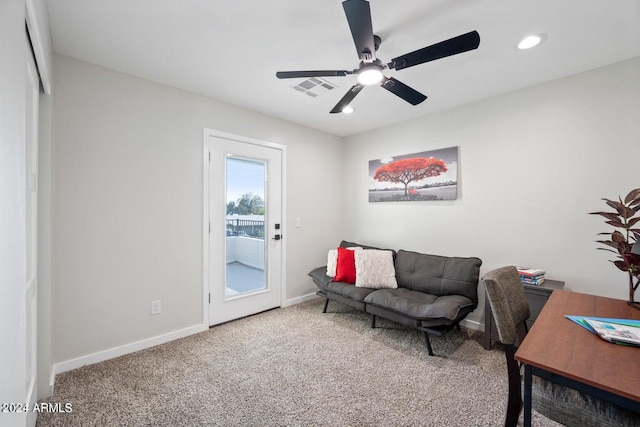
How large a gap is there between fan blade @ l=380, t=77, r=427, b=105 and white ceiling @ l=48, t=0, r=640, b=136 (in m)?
0.30

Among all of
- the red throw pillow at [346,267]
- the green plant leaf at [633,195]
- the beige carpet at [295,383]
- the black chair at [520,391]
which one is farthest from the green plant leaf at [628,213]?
the red throw pillow at [346,267]

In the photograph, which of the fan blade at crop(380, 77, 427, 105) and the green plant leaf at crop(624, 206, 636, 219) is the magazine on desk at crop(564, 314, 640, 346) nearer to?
the green plant leaf at crop(624, 206, 636, 219)

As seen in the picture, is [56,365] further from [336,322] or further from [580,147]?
[580,147]

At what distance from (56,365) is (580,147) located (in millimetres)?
4699

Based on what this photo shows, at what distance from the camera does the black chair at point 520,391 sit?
3.80ft

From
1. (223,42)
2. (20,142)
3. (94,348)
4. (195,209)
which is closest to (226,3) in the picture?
(223,42)

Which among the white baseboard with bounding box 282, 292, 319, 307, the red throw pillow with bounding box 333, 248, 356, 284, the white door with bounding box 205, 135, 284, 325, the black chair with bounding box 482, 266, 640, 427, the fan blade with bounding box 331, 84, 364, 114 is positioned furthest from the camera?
the white baseboard with bounding box 282, 292, 319, 307

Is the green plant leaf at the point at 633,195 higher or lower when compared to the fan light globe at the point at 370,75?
lower

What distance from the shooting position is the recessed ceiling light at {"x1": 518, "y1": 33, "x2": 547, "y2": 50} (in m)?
1.96

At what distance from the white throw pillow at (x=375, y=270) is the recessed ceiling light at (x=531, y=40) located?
2314 mm

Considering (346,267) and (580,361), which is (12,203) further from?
(346,267)

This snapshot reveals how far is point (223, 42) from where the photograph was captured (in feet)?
6.75

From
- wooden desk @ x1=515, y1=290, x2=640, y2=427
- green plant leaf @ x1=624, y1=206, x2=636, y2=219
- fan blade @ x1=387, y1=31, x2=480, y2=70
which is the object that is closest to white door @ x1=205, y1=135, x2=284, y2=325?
fan blade @ x1=387, y1=31, x2=480, y2=70

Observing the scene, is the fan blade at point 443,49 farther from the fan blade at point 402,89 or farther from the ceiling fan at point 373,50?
the fan blade at point 402,89
